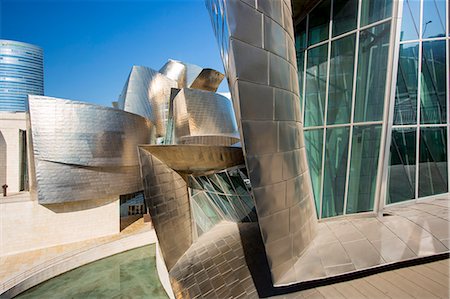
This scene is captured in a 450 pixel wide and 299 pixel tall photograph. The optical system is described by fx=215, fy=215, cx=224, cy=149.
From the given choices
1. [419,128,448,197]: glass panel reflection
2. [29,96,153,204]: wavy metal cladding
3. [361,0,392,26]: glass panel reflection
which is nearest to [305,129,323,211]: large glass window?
[419,128,448,197]: glass panel reflection

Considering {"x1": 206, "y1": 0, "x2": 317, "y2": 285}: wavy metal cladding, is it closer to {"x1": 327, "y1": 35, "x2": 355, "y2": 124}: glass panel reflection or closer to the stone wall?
{"x1": 327, "y1": 35, "x2": 355, "y2": 124}: glass panel reflection

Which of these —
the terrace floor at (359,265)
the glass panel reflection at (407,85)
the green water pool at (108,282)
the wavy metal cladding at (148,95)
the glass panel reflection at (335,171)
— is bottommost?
the green water pool at (108,282)

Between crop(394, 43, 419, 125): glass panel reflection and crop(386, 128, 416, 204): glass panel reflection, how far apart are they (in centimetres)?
Answer: 43

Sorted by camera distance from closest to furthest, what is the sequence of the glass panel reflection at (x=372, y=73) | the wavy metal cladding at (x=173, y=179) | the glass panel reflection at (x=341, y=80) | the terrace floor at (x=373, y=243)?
the terrace floor at (x=373, y=243)
the glass panel reflection at (x=372, y=73)
the glass panel reflection at (x=341, y=80)
the wavy metal cladding at (x=173, y=179)

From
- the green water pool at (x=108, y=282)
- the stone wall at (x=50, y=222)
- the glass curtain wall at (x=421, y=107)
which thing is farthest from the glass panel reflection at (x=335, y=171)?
the stone wall at (x=50, y=222)

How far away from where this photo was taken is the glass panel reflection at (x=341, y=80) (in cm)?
684

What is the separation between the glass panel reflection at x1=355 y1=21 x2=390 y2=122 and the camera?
630cm

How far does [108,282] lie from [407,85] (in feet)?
48.7

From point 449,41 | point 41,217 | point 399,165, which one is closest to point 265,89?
point 399,165

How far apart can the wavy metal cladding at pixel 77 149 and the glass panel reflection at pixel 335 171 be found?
16.1 meters

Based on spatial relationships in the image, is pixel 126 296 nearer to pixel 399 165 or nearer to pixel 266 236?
pixel 266 236

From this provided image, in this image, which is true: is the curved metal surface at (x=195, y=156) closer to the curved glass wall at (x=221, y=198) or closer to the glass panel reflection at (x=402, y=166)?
the curved glass wall at (x=221, y=198)

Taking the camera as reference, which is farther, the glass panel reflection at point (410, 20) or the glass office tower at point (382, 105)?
the glass office tower at point (382, 105)

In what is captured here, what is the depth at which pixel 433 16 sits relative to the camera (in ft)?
21.7
